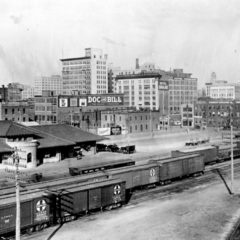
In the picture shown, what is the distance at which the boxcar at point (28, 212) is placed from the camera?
3067 centimetres

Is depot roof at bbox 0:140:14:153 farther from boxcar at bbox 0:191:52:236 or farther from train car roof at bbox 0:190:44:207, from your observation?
boxcar at bbox 0:191:52:236

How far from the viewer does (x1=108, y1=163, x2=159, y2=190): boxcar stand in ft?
152

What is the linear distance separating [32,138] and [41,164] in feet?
15.7

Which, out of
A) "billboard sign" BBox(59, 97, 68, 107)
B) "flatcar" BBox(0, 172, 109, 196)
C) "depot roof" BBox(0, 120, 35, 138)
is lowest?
"flatcar" BBox(0, 172, 109, 196)

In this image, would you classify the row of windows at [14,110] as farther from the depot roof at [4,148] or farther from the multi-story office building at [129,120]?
the depot roof at [4,148]

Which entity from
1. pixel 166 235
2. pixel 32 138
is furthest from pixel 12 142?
pixel 166 235

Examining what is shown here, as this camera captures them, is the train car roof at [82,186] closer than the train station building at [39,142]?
Yes

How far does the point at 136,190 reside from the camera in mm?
49344

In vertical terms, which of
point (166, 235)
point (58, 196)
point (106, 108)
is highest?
point (106, 108)

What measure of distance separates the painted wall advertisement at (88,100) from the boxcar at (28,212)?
116 metres

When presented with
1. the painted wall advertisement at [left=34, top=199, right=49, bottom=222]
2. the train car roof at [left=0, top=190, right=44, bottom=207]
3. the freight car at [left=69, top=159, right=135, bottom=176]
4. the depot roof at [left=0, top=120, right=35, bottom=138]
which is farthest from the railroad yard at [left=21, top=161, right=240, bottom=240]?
the depot roof at [left=0, top=120, right=35, bottom=138]

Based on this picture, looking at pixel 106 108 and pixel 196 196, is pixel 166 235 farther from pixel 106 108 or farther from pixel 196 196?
pixel 106 108

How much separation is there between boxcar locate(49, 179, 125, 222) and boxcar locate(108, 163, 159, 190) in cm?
484

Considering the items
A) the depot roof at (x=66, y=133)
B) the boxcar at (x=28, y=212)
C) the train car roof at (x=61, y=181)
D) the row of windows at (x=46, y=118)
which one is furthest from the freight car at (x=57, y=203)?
the row of windows at (x=46, y=118)
